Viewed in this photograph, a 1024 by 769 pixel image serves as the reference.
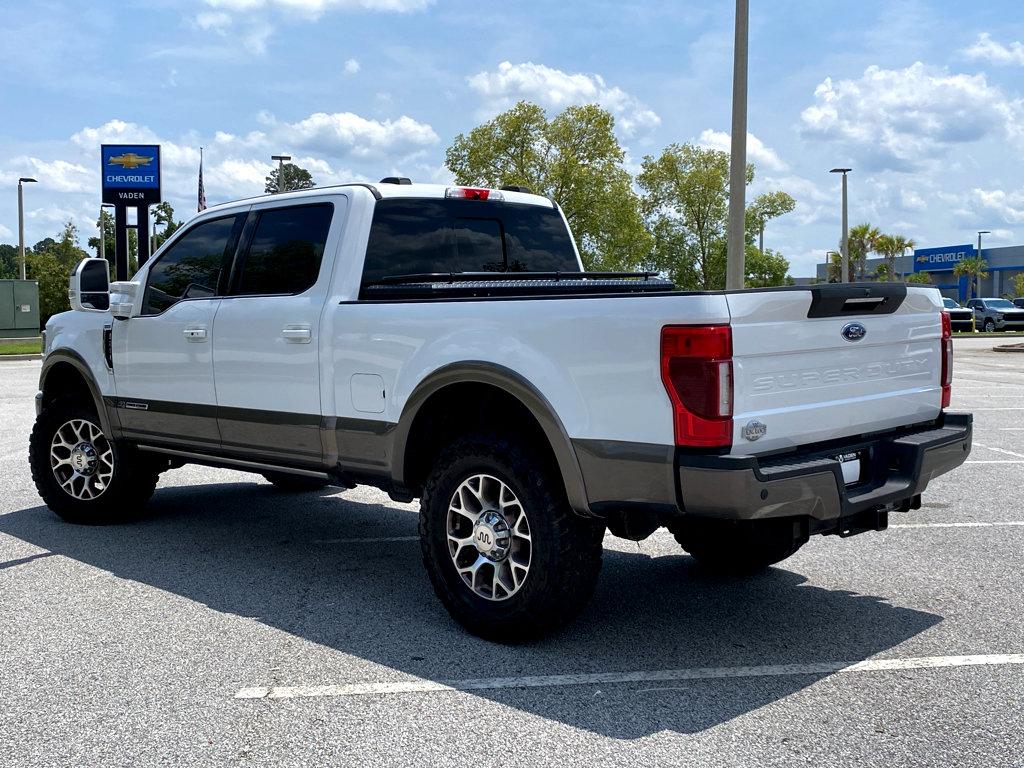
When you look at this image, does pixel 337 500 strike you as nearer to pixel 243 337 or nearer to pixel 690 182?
pixel 243 337

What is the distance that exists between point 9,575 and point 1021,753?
5.01 metres

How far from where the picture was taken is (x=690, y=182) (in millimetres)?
52094

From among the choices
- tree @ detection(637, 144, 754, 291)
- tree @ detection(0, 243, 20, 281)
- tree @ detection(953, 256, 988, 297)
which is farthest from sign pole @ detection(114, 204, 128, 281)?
tree @ detection(0, 243, 20, 281)

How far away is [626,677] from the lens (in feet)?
13.9

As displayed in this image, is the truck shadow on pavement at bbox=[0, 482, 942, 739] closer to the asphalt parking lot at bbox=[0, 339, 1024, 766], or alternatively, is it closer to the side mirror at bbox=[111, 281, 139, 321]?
the asphalt parking lot at bbox=[0, 339, 1024, 766]

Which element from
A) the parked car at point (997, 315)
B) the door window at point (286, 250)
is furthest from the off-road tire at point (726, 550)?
the parked car at point (997, 315)

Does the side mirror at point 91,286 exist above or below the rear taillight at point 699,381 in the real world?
above

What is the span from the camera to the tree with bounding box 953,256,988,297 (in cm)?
8278

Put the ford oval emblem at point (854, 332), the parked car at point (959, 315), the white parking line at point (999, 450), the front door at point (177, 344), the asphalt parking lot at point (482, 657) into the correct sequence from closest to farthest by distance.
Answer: the asphalt parking lot at point (482, 657), the ford oval emblem at point (854, 332), the front door at point (177, 344), the white parking line at point (999, 450), the parked car at point (959, 315)

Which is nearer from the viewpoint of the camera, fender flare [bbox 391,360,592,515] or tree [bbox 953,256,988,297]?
fender flare [bbox 391,360,592,515]

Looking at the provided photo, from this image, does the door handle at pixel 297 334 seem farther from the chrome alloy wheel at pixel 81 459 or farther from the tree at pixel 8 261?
the tree at pixel 8 261

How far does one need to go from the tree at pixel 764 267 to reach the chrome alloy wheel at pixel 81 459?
53086 millimetres

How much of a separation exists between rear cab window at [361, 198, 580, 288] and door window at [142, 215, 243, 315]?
1096mm

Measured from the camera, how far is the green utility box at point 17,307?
135 ft
